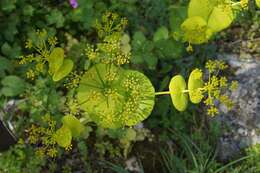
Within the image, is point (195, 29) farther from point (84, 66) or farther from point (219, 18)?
point (84, 66)

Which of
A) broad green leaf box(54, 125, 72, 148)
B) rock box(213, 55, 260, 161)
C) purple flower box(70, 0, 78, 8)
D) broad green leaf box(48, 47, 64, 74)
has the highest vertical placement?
purple flower box(70, 0, 78, 8)

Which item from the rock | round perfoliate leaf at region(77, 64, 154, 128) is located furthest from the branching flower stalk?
the rock

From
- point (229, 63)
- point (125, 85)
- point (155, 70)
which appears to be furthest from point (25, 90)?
point (229, 63)

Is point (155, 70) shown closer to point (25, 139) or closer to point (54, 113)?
point (54, 113)

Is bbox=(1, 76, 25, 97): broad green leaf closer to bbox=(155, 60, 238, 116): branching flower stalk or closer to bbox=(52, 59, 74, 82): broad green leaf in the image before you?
bbox=(52, 59, 74, 82): broad green leaf

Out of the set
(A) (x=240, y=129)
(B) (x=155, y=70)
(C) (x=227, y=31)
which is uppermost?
(C) (x=227, y=31)

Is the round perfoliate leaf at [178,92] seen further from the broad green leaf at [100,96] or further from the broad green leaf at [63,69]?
the broad green leaf at [63,69]

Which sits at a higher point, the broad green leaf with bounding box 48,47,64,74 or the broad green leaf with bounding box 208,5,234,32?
the broad green leaf with bounding box 208,5,234,32

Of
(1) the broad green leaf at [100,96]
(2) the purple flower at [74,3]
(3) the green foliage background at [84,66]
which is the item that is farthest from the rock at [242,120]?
(2) the purple flower at [74,3]
